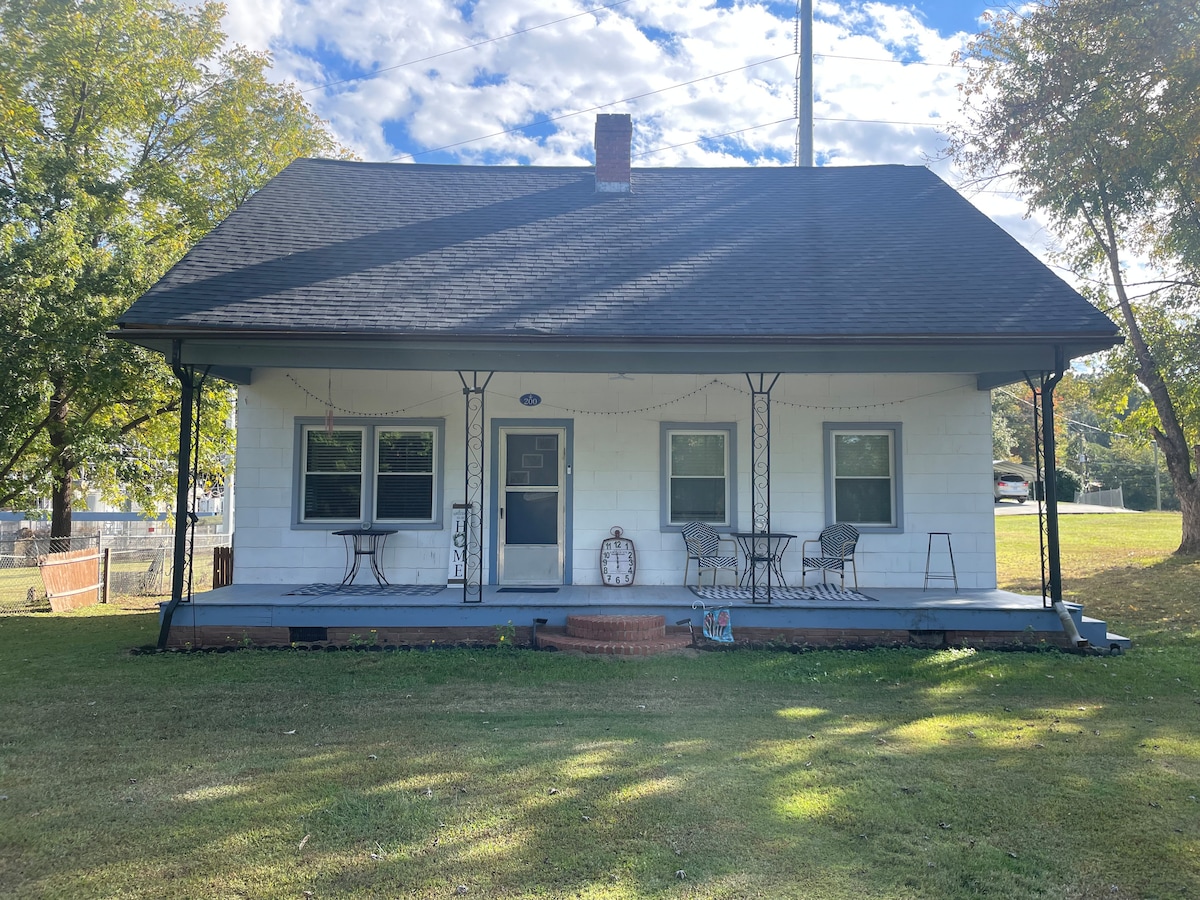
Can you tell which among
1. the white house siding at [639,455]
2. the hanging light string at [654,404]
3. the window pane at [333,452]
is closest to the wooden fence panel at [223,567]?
the white house siding at [639,455]

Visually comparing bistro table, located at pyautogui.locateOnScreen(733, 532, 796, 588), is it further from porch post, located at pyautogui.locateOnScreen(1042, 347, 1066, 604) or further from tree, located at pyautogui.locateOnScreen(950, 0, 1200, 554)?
tree, located at pyautogui.locateOnScreen(950, 0, 1200, 554)

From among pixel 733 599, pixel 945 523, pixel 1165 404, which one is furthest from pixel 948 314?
pixel 1165 404

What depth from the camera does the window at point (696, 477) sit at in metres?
9.68

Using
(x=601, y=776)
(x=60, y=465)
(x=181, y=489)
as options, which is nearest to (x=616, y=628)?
(x=601, y=776)

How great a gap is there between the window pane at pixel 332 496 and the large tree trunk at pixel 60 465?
18.2 ft

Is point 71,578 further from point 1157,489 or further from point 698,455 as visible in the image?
point 1157,489

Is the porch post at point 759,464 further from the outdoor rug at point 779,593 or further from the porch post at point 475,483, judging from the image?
the porch post at point 475,483

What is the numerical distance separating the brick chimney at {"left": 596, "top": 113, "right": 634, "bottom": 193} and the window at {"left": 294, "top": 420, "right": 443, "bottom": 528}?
4980 mm

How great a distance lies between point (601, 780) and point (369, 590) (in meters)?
5.46

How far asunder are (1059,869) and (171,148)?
18.4 metres

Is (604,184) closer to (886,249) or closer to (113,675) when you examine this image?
(886,249)

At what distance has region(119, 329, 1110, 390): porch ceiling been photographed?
8.00 meters

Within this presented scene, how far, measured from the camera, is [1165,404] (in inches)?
576

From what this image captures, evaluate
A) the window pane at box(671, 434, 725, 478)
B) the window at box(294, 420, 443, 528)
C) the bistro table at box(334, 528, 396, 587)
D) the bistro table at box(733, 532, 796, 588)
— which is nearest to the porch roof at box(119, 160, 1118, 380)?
the window pane at box(671, 434, 725, 478)
